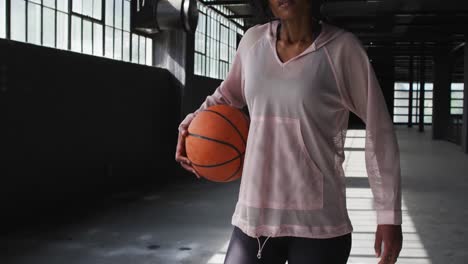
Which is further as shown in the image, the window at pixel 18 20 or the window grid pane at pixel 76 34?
the window grid pane at pixel 76 34

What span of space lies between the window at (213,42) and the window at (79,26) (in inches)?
115

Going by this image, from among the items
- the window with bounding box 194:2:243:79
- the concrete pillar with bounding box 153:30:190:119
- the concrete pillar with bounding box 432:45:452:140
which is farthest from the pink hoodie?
the concrete pillar with bounding box 432:45:452:140

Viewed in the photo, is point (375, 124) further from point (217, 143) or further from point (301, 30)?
point (217, 143)

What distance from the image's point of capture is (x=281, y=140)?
5.05ft

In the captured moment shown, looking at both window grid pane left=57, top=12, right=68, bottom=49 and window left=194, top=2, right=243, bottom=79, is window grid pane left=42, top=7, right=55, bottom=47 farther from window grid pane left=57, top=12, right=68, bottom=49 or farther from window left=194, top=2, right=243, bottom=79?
window left=194, top=2, right=243, bottom=79

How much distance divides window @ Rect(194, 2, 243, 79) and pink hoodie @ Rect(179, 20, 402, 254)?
11076mm

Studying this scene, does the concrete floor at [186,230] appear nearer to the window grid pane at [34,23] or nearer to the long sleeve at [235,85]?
the window grid pane at [34,23]

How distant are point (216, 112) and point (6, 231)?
4482 mm

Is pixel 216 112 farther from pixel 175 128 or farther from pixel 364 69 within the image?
pixel 175 128

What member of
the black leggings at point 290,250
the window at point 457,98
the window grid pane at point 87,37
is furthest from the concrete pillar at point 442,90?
the black leggings at point 290,250

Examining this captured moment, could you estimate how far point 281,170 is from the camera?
1542 millimetres

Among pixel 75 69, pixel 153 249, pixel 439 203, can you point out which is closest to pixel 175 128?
pixel 75 69

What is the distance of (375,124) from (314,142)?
170 mm

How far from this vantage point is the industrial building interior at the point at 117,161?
5.32 m
